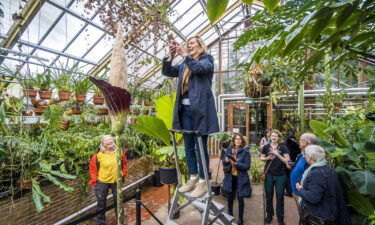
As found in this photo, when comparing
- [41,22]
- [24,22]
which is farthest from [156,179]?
[41,22]

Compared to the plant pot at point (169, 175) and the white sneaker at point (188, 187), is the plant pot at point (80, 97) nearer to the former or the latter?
the plant pot at point (169, 175)

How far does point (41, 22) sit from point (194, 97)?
17.2 ft

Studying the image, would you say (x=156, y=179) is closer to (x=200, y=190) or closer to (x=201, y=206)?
(x=201, y=206)

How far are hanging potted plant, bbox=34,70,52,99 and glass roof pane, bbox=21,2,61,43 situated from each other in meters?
2.12

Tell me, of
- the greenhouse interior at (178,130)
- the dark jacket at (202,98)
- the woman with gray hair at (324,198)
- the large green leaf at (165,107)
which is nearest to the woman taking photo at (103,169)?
the greenhouse interior at (178,130)

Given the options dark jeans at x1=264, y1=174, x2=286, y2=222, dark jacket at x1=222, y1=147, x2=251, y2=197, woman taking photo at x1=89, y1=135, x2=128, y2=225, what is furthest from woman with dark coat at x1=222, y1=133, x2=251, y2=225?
woman taking photo at x1=89, y1=135, x2=128, y2=225

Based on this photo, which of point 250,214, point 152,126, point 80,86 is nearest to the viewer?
point 152,126

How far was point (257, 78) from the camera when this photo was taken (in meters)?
4.05

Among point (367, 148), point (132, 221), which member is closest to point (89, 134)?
point (132, 221)

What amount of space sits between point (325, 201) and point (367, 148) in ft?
2.16

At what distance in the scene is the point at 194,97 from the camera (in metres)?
1.39

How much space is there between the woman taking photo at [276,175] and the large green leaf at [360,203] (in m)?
0.95

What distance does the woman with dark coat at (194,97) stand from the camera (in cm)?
132

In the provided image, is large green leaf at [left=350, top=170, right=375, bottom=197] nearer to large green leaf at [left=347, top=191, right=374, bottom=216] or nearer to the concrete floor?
large green leaf at [left=347, top=191, right=374, bottom=216]
